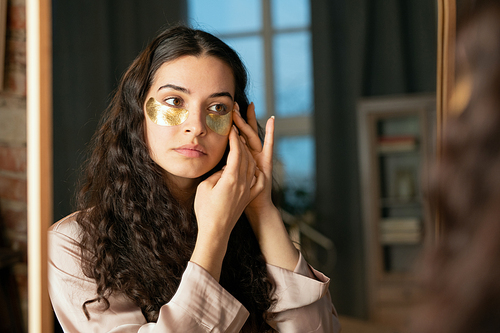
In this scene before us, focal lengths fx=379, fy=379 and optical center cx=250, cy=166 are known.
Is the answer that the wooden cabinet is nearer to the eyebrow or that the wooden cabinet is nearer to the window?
the window


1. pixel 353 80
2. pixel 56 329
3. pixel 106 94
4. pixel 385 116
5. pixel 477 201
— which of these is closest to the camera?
pixel 477 201

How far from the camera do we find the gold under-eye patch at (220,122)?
48cm

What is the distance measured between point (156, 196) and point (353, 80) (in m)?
1.69

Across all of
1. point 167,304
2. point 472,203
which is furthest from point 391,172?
point 472,203

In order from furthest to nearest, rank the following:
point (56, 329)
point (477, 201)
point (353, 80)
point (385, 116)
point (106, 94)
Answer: point (353, 80) < point (385, 116) < point (106, 94) < point (56, 329) < point (477, 201)

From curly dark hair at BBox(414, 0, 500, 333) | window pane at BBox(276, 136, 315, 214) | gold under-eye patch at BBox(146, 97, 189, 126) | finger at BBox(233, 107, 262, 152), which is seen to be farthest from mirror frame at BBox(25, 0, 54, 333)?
window pane at BBox(276, 136, 315, 214)

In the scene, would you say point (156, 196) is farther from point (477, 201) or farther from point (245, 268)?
point (477, 201)

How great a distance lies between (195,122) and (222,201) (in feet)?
0.34

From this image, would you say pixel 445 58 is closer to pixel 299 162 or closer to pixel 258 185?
pixel 258 185

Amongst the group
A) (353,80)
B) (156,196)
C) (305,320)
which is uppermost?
(353,80)

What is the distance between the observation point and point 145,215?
52 cm

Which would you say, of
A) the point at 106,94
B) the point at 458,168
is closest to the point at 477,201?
the point at 458,168

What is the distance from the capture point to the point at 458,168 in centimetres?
14

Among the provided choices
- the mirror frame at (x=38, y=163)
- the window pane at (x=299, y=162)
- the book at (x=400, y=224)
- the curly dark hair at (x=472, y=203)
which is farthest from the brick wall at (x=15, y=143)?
the window pane at (x=299, y=162)
